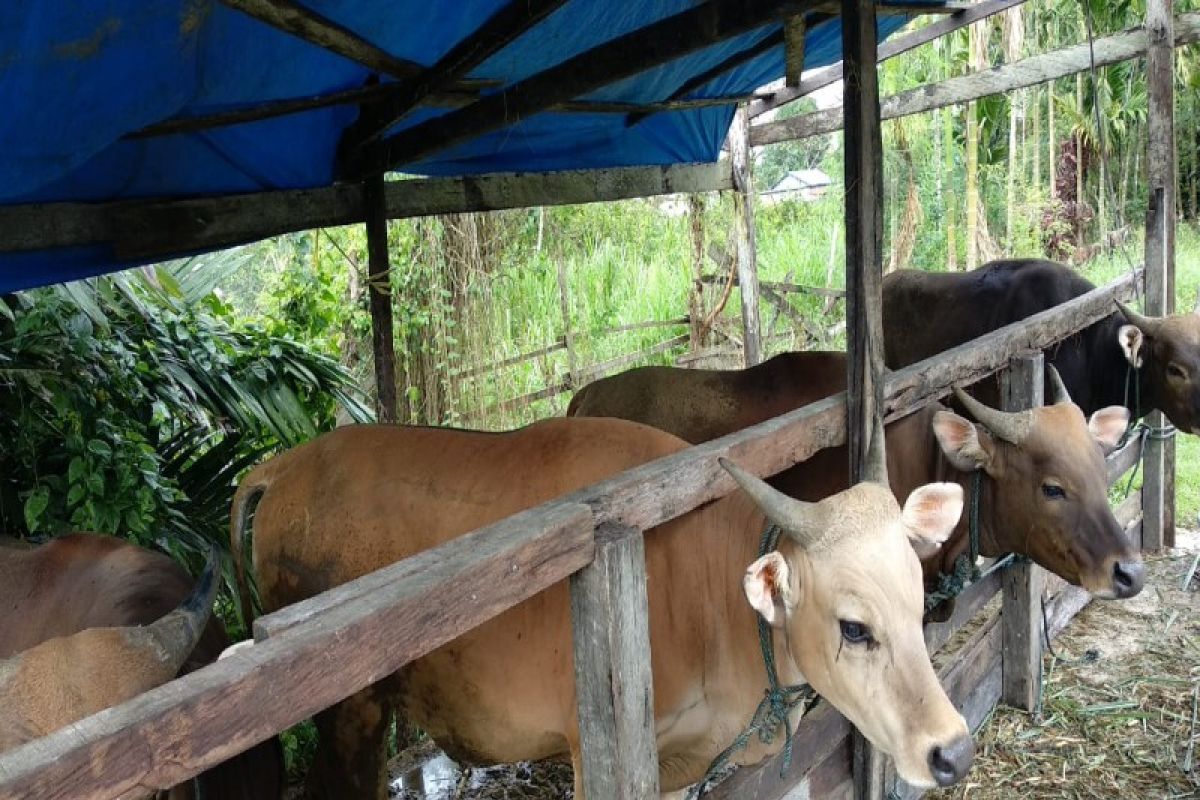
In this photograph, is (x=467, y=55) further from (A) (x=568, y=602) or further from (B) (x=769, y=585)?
(B) (x=769, y=585)

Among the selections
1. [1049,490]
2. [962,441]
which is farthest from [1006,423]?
[1049,490]

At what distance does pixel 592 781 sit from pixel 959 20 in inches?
217

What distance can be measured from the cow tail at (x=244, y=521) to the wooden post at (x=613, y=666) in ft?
6.68

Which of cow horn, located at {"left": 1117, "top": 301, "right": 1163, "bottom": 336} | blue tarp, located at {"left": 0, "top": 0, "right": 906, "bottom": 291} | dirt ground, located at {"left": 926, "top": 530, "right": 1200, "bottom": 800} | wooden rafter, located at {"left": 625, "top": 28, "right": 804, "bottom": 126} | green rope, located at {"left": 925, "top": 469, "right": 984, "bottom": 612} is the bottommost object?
dirt ground, located at {"left": 926, "top": 530, "right": 1200, "bottom": 800}

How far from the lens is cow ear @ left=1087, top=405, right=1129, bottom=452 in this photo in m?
4.45

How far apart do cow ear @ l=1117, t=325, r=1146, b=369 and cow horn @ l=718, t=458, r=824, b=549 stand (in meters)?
3.95

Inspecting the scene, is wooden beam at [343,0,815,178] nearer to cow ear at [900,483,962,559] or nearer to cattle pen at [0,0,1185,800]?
cattle pen at [0,0,1185,800]

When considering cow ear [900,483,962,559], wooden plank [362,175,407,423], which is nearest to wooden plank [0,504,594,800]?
cow ear [900,483,962,559]

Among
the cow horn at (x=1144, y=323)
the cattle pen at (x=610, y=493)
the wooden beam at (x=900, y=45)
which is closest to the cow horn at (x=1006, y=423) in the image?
the cattle pen at (x=610, y=493)

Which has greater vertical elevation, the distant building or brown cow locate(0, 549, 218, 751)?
the distant building

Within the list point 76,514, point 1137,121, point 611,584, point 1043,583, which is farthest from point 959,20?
point 1137,121

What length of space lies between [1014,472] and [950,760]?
2065mm

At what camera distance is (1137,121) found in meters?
20.1

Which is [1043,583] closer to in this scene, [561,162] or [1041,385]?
[1041,385]
